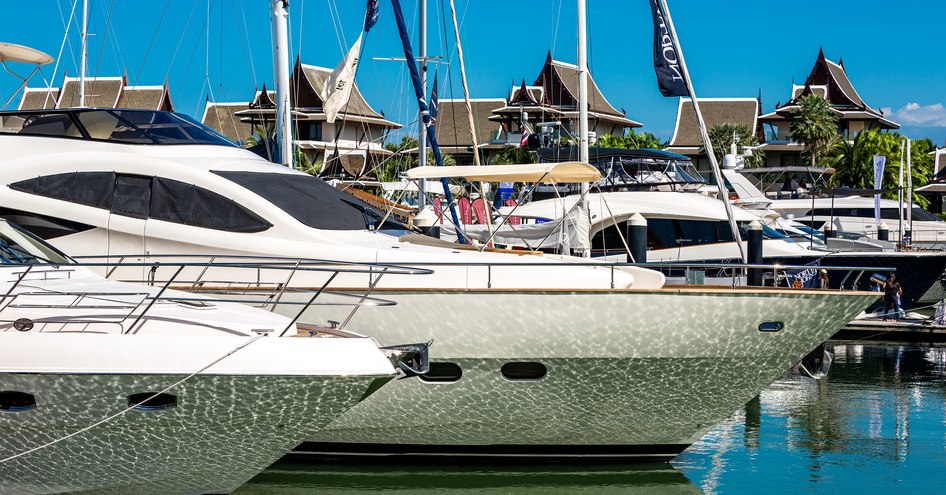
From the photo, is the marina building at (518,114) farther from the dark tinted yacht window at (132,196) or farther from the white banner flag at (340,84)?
the dark tinted yacht window at (132,196)

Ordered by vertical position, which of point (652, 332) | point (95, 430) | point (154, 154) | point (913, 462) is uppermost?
point (154, 154)

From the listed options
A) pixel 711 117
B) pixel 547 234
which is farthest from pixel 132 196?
pixel 711 117

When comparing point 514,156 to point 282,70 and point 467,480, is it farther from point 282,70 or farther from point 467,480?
point 467,480

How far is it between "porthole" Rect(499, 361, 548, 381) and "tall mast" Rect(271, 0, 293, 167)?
235 inches

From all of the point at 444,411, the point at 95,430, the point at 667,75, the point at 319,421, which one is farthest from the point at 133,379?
the point at 667,75

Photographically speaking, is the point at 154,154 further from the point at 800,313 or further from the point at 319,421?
the point at 800,313

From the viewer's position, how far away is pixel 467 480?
32.6 feet

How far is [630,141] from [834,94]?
54.4ft

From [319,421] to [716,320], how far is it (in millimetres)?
3602

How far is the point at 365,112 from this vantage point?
2549 inches

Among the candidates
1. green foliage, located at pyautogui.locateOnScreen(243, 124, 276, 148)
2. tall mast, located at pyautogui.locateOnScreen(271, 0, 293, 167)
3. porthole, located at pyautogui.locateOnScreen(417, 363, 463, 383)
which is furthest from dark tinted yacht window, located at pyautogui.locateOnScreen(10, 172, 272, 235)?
green foliage, located at pyautogui.locateOnScreen(243, 124, 276, 148)

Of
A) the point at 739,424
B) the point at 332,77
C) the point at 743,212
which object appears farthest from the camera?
the point at 743,212

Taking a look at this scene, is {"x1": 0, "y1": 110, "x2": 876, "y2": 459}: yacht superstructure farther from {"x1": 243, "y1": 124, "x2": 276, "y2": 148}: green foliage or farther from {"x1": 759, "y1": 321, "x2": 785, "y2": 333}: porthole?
{"x1": 243, "y1": 124, "x2": 276, "y2": 148}: green foliage

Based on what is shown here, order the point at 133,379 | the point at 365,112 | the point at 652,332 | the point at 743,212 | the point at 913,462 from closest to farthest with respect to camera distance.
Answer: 1. the point at 133,379
2. the point at 652,332
3. the point at 913,462
4. the point at 743,212
5. the point at 365,112
